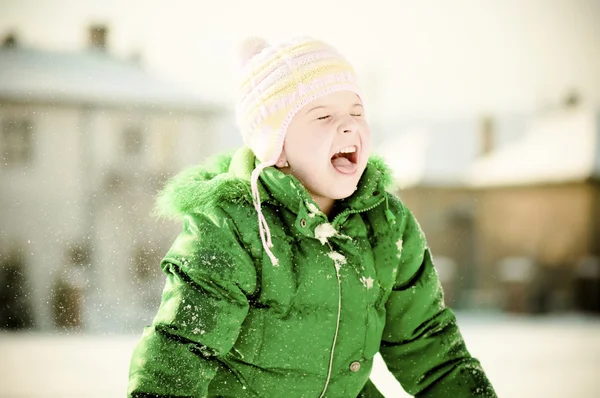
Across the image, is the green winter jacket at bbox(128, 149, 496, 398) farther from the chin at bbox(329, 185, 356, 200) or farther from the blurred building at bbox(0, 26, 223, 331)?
the blurred building at bbox(0, 26, 223, 331)

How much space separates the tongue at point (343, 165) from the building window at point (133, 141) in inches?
507

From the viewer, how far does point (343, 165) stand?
119cm

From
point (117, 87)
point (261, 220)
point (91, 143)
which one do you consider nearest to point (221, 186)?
point (261, 220)

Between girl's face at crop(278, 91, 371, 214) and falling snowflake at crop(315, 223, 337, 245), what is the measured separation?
56 millimetres

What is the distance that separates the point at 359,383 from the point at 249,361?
20 cm

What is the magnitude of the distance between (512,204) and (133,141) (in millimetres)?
8463

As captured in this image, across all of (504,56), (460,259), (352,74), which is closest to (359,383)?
(352,74)

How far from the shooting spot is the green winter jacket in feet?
3.41

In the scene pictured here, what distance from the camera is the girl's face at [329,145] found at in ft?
3.84

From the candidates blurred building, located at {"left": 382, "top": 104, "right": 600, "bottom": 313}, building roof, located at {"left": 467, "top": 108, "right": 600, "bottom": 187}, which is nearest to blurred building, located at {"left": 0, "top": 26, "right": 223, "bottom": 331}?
blurred building, located at {"left": 382, "top": 104, "right": 600, "bottom": 313}

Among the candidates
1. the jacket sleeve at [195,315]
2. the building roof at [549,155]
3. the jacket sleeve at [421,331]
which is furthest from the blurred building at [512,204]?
the jacket sleeve at [195,315]

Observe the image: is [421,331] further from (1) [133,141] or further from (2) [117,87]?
(1) [133,141]

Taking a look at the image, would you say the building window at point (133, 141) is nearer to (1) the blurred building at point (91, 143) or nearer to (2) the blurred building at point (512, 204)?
(1) the blurred building at point (91, 143)

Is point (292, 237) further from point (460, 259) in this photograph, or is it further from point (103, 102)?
point (460, 259)
